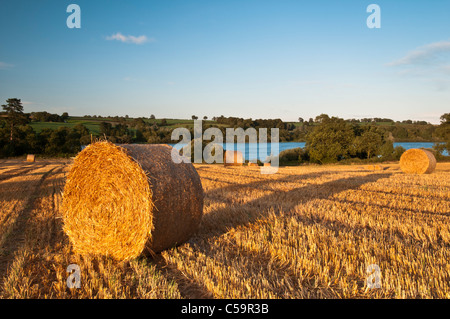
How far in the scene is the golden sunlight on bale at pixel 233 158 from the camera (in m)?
24.1

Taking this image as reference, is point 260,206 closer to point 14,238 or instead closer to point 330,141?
point 14,238

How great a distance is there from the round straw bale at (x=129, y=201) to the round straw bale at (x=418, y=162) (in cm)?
1586

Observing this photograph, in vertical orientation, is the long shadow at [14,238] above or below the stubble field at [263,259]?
below

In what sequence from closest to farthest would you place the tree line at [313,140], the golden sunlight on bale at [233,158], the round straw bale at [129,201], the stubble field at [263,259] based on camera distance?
1. the stubble field at [263,259]
2. the round straw bale at [129,201]
3. the golden sunlight on bale at [233,158]
4. the tree line at [313,140]

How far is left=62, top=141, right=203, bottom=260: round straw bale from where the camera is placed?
174 inches

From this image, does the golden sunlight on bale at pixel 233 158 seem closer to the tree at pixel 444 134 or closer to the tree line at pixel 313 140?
the tree line at pixel 313 140

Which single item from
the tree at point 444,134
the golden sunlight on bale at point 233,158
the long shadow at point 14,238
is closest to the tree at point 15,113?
the golden sunlight on bale at point 233,158

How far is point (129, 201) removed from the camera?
4.60 metres

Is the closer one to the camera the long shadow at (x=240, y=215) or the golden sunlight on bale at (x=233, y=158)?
the long shadow at (x=240, y=215)

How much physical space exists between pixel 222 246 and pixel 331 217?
2782 mm

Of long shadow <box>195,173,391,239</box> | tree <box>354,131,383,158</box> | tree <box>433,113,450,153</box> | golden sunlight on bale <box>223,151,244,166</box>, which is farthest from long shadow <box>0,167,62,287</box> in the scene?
tree <box>433,113,450,153</box>

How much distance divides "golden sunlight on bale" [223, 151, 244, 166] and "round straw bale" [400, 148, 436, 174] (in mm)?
11773

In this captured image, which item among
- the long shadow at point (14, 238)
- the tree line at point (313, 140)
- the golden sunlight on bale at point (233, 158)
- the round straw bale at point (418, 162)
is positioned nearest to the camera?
the long shadow at point (14, 238)
